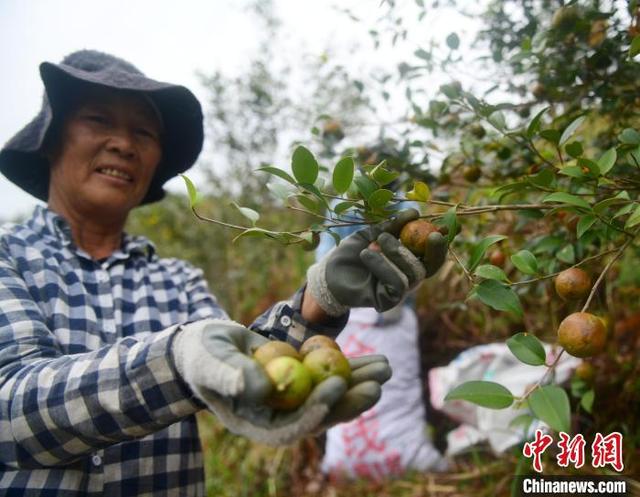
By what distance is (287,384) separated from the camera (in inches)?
28.3

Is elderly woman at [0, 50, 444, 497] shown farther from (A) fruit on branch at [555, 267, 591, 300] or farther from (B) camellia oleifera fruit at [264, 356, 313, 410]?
(A) fruit on branch at [555, 267, 591, 300]

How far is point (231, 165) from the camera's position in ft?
16.1

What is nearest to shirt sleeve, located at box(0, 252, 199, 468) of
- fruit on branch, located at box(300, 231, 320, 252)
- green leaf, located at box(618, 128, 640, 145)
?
fruit on branch, located at box(300, 231, 320, 252)

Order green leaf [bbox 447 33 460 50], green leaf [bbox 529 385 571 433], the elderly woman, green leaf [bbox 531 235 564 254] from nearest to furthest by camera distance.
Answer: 1. green leaf [bbox 529 385 571 433]
2. the elderly woman
3. green leaf [bbox 531 235 564 254]
4. green leaf [bbox 447 33 460 50]

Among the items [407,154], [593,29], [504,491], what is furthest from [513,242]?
[504,491]

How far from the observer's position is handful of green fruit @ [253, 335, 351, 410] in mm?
724

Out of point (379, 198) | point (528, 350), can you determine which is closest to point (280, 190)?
point (379, 198)

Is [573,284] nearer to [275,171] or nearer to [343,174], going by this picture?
[343,174]

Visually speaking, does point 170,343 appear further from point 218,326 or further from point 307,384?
point 307,384

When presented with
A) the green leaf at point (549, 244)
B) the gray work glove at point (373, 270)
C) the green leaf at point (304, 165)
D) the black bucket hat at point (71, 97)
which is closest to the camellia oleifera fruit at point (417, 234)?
the gray work glove at point (373, 270)

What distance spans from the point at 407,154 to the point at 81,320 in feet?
3.17

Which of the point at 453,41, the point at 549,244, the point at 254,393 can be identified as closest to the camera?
the point at 254,393

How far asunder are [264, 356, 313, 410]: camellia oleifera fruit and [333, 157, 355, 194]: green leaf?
32 cm

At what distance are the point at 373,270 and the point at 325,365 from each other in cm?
28
